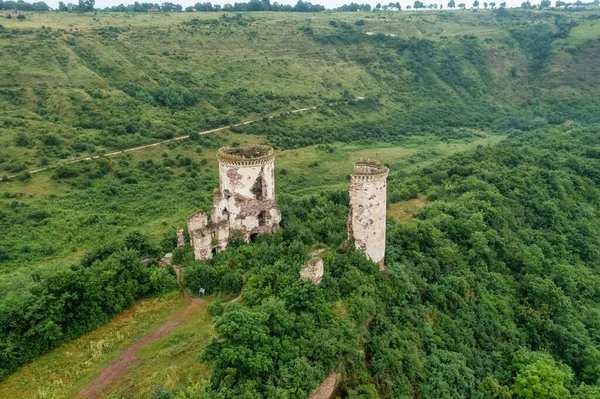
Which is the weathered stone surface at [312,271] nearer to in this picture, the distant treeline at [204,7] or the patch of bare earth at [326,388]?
the patch of bare earth at [326,388]

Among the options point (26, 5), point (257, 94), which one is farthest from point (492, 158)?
point (26, 5)

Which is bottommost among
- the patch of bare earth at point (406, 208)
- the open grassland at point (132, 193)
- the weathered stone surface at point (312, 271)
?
the open grassland at point (132, 193)

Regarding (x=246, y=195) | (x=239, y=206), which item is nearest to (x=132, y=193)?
(x=246, y=195)

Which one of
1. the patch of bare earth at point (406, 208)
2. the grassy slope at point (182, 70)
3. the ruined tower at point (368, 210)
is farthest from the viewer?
the grassy slope at point (182, 70)

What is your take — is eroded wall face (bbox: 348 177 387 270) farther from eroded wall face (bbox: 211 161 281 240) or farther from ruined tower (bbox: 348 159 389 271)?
eroded wall face (bbox: 211 161 281 240)

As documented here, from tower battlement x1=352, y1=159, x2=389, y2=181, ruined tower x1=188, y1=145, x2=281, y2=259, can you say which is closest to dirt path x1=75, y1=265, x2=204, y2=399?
ruined tower x1=188, y1=145, x2=281, y2=259

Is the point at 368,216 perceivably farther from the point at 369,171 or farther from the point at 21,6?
the point at 21,6

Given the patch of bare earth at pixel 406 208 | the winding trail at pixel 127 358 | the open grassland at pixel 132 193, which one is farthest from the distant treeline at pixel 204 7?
the winding trail at pixel 127 358
